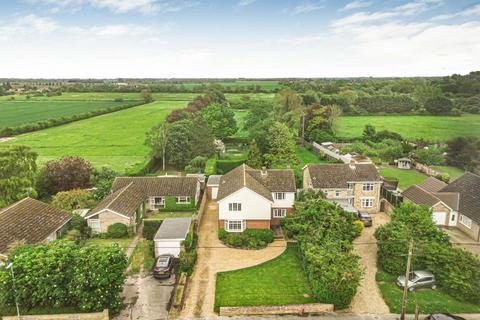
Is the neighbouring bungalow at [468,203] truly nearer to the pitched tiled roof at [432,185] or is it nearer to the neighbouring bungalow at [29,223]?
the pitched tiled roof at [432,185]

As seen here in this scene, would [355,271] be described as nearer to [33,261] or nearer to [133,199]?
[33,261]

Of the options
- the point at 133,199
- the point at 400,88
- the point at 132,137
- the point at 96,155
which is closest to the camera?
the point at 133,199

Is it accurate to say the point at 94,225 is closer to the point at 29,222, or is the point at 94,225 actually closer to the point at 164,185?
the point at 29,222

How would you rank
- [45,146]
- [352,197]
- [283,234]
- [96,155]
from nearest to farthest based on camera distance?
[283,234]
[352,197]
[96,155]
[45,146]

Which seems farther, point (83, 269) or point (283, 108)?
point (283, 108)

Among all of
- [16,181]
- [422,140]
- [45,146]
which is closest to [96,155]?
[45,146]

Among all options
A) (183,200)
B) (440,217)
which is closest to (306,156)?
(440,217)

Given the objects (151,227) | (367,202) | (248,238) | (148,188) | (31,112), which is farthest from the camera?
(31,112)
